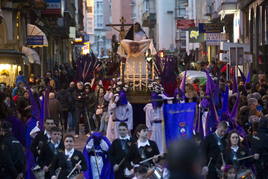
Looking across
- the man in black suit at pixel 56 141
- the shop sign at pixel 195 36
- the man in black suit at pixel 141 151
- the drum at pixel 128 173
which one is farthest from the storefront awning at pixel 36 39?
the man in black suit at pixel 141 151

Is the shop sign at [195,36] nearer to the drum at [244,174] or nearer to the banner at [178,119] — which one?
the banner at [178,119]

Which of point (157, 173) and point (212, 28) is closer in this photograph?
point (157, 173)

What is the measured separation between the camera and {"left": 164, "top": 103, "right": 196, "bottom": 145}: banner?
43.4 feet

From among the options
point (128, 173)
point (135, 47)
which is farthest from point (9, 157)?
point (135, 47)

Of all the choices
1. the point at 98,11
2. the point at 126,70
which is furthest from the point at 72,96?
the point at 98,11

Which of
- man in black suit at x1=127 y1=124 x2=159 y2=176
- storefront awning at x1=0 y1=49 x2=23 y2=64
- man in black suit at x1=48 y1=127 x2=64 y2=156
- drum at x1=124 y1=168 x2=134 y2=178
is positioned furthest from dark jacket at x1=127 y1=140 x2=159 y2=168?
storefront awning at x1=0 y1=49 x2=23 y2=64

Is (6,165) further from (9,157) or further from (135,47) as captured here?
(135,47)

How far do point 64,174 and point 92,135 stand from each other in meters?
1.62

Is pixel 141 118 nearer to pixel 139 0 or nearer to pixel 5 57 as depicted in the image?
pixel 5 57

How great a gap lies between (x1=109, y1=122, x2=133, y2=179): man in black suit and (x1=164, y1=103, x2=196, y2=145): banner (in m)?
1.67

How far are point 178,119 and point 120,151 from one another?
2123 millimetres

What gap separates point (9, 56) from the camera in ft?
108

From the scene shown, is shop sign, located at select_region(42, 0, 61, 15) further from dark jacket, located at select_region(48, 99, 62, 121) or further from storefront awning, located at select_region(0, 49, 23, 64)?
dark jacket, located at select_region(48, 99, 62, 121)

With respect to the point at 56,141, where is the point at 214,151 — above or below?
below
